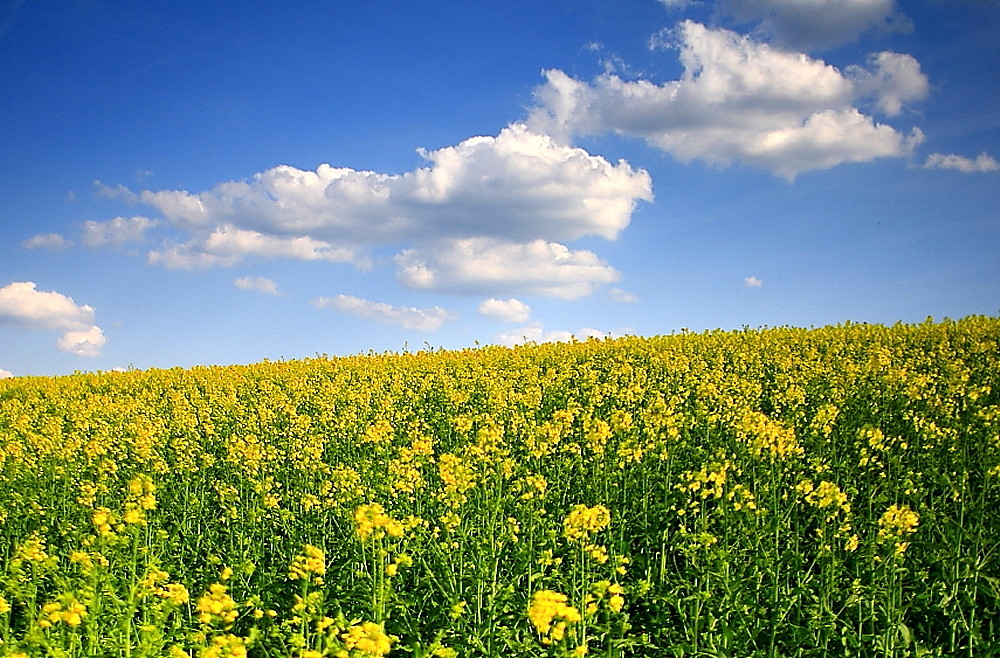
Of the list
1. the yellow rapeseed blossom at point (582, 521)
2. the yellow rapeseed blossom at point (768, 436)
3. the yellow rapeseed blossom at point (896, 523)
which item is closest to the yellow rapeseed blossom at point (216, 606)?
the yellow rapeseed blossom at point (582, 521)

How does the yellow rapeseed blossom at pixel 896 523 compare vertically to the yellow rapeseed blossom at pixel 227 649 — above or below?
above

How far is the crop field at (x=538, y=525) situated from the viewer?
18.2 ft

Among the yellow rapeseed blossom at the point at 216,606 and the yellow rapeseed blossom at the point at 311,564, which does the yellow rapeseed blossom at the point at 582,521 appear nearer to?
the yellow rapeseed blossom at the point at 311,564

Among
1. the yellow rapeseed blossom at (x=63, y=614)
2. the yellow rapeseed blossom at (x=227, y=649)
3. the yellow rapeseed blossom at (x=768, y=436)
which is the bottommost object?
the yellow rapeseed blossom at (x=227, y=649)

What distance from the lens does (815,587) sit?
22.4 feet

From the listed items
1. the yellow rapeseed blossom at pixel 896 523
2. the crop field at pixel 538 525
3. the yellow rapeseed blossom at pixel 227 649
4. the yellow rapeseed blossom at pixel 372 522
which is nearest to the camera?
the yellow rapeseed blossom at pixel 227 649

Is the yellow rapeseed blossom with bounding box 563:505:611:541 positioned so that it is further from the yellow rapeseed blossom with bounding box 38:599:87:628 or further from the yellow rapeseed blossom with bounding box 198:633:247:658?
the yellow rapeseed blossom with bounding box 38:599:87:628

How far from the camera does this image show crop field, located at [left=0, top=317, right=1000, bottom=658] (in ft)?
18.2

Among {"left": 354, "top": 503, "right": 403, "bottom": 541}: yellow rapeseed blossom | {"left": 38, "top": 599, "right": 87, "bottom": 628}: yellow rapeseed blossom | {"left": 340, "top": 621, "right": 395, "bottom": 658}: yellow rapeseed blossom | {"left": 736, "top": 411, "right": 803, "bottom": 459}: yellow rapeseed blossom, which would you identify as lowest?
{"left": 38, "top": 599, "right": 87, "bottom": 628}: yellow rapeseed blossom

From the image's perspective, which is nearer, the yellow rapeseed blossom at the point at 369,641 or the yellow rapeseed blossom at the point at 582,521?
the yellow rapeseed blossom at the point at 369,641

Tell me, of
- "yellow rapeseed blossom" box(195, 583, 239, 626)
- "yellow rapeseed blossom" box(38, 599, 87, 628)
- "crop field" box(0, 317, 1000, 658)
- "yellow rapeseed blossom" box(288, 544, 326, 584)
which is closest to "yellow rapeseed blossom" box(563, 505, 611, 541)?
"crop field" box(0, 317, 1000, 658)

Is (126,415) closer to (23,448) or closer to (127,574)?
(23,448)

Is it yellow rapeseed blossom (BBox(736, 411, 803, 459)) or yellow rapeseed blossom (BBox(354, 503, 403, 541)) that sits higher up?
yellow rapeseed blossom (BBox(736, 411, 803, 459))

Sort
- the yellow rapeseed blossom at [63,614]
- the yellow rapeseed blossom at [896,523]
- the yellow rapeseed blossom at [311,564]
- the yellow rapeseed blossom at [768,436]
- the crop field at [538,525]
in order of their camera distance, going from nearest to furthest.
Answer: the yellow rapeseed blossom at [63,614] → the yellow rapeseed blossom at [311,564] → the crop field at [538,525] → the yellow rapeseed blossom at [896,523] → the yellow rapeseed blossom at [768,436]
